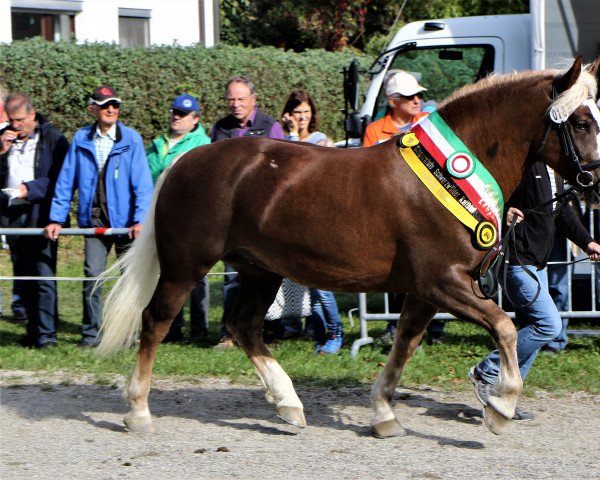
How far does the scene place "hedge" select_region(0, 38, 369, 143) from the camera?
13670 mm

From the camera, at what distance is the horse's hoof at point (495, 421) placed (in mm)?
5402

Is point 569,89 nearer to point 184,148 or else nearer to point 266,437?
point 266,437

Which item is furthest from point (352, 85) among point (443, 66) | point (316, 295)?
point (316, 295)

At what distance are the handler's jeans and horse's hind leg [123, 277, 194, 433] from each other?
1.88 metres

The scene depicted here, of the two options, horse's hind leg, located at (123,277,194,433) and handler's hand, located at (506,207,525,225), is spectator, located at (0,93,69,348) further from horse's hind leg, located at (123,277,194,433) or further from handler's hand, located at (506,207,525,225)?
handler's hand, located at (506,207,525,225)

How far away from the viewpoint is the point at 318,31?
24406mm

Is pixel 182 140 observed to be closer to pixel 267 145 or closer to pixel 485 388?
pixel 267 145

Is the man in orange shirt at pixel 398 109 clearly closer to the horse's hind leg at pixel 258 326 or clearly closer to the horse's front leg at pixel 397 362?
the horse's hind leg at pixel 258 326

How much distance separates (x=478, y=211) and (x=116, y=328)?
237 cm

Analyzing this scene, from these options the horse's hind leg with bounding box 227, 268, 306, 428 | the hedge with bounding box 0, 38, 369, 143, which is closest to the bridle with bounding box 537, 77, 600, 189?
the horse's hind leg with bounding box 227, 268, 306, 428

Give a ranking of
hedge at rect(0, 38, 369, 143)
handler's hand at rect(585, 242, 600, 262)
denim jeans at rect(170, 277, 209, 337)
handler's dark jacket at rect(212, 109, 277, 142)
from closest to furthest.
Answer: handler's hand at rect(585, 242, 600, 262)
handler's dark jacket at rect(212, 109, 277, 142)
denim jeans at rect(170, 277, 209, 337)
hedge at rect(0, 38, 369, 143)

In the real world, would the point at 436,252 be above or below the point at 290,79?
below

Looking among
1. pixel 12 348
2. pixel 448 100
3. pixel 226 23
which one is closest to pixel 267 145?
pixel 448 100

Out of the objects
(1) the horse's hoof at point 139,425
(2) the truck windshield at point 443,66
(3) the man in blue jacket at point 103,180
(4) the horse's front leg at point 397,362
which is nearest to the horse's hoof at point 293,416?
(4) the horse's front leg at point 397,362
